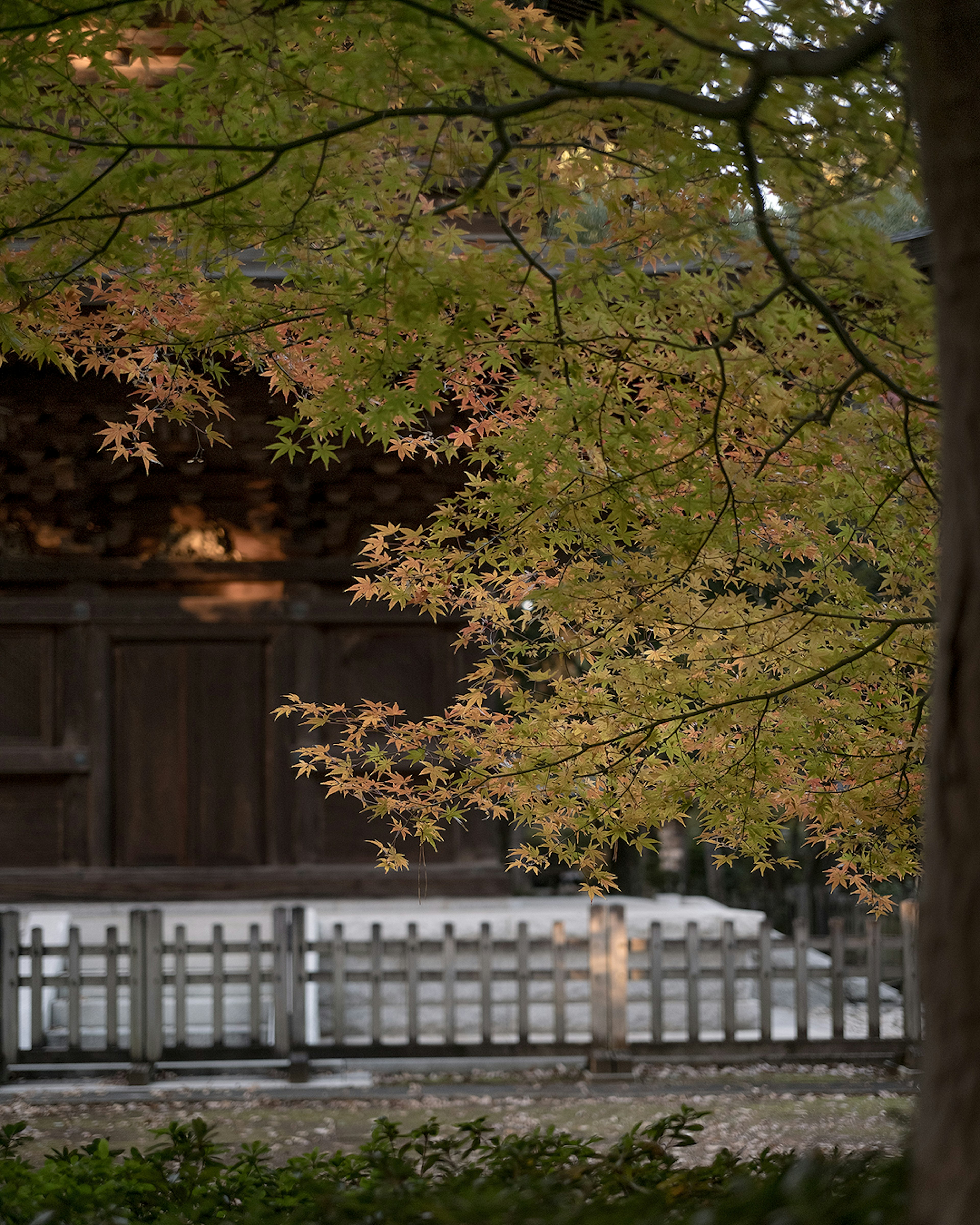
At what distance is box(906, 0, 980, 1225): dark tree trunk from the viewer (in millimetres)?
1531

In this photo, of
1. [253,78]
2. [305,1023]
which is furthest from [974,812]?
[305,1023]

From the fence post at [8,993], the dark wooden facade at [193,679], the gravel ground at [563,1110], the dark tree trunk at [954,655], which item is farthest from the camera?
Answer: the dark wooden facade at [193,679]

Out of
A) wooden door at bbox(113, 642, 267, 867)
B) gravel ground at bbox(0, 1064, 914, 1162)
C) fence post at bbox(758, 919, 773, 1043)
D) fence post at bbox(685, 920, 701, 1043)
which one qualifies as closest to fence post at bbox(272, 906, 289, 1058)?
gravel ground at bbox(0, 1064, 914, 1162)

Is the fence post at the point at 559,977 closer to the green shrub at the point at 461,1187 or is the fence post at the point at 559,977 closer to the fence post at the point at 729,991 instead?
the fence post at the point at 729,991

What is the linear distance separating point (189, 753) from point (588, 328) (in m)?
7.10

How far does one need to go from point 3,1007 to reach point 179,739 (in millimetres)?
2603

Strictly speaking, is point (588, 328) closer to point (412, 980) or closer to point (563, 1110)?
point (563, 1110)

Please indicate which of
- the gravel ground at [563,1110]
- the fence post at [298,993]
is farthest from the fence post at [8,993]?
the fence post at [298,993]

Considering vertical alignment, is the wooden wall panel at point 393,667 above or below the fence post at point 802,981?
above

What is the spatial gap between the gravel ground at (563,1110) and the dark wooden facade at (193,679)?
2253mm

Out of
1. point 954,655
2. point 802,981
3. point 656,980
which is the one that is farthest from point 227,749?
point 954,655

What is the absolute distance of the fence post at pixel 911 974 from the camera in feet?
25.8

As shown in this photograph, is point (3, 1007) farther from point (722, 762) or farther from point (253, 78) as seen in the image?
point (253, 78)

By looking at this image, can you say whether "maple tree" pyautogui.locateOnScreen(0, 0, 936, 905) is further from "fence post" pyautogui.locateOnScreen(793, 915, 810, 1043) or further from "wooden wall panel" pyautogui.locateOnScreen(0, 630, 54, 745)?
"wooden wall panel" pyautogui.locateOnScreen(0, 630, 54, 745)
